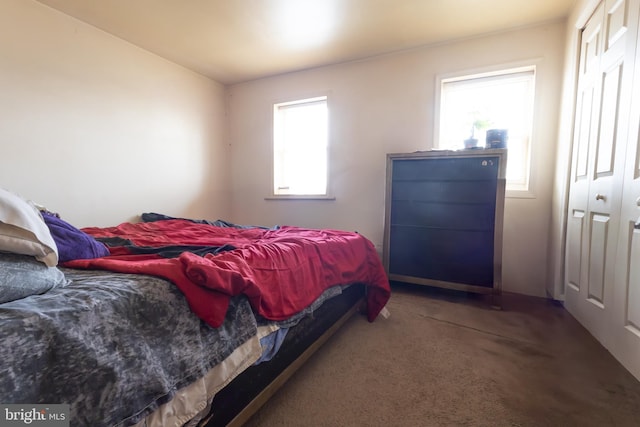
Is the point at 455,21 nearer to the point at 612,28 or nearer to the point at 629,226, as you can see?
the point at 612,28

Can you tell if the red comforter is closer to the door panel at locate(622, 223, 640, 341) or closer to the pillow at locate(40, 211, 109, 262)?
the pillow at locate(40, 211, 109, 262)

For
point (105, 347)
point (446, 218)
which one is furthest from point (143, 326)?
point (446, 218)

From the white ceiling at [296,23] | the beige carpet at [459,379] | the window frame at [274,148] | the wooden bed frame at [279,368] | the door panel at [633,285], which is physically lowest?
the beige carpet at [459,379]

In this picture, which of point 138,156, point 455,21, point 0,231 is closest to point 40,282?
point 0,231

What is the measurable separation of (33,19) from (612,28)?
13.3 ft

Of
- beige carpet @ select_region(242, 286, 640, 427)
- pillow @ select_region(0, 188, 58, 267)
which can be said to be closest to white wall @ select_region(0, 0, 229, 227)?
pillow @ select_region(0, 188, 58, 267)

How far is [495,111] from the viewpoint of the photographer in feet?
9.35

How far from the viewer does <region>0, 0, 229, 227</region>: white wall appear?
223 centimetres

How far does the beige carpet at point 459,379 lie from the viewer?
1.22 m

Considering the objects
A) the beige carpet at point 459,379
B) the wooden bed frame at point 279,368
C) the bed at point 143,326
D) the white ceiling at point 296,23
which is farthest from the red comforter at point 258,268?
the white ceiling at point 296,23

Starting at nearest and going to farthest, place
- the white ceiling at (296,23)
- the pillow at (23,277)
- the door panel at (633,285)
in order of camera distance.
Result: the pillow at (23,277) < the door panel at (633,285) < the white ceiling at (296,23)

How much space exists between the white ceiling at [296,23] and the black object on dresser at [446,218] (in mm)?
1172

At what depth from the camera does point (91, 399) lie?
0.65 metres

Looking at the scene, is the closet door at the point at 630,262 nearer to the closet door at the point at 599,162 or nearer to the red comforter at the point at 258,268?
the closet door at the point at 599,162
